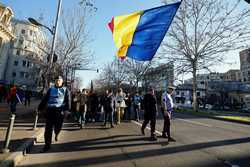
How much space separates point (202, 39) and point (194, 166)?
78.1ft

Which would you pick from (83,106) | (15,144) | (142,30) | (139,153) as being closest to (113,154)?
(139,153)

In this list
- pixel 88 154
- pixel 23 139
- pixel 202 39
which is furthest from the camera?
pixel 202 39

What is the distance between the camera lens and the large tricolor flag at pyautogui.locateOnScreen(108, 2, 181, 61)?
25.1 ft

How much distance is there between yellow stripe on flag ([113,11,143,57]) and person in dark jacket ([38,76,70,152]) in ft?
7.97

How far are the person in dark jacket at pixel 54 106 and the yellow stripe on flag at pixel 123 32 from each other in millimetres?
2429

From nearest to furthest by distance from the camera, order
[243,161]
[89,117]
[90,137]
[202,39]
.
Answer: [243,161], [90,137], [89,117], [202,39]

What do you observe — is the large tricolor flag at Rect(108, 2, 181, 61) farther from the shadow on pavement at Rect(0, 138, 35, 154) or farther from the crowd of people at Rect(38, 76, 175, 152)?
the shadow on pavement at Rect(0, 138, 35, 154)

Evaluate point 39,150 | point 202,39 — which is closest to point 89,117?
point 39,150

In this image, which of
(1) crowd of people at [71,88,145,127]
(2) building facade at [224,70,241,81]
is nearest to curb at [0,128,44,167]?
(1) crowd of people at [71,88,145,127]

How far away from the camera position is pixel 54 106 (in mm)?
6793

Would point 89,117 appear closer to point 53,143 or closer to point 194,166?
point 53,143

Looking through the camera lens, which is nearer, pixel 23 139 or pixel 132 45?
pixel 23 139

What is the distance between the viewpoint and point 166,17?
7.58m

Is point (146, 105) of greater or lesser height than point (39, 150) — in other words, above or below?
above
